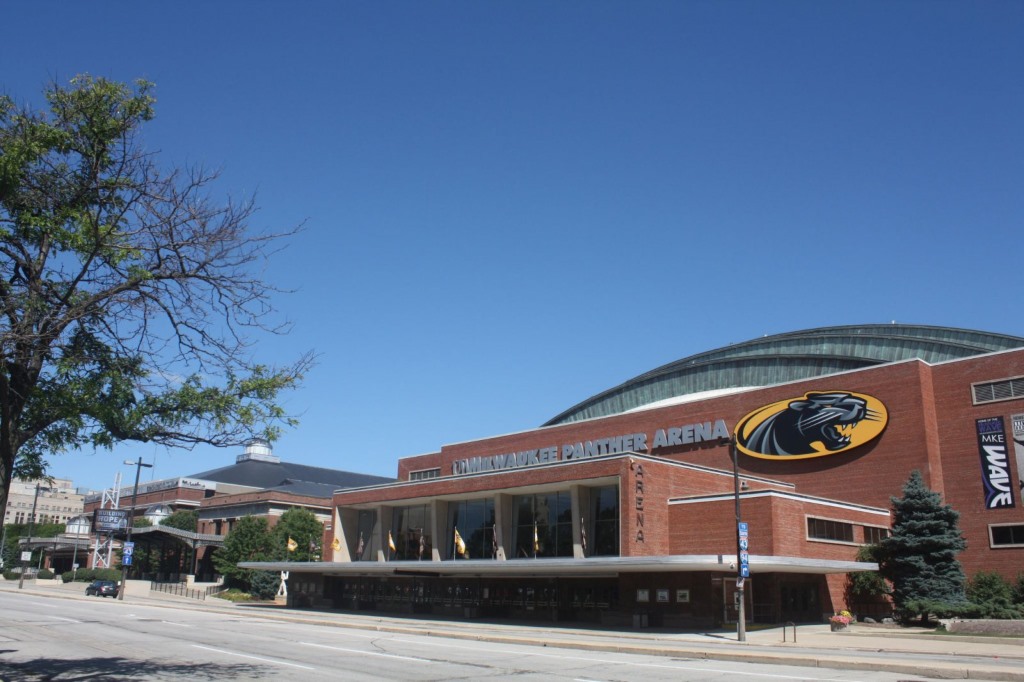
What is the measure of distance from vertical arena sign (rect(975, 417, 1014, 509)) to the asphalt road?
1025 inches

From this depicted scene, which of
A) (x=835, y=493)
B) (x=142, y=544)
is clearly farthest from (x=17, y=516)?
(x=835, y=493)

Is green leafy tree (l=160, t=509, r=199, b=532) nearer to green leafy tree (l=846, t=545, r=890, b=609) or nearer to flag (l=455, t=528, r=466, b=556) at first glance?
flag (l=455, t=528, r=466, b=556)

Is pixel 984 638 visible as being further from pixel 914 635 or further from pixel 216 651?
pixel 216 651

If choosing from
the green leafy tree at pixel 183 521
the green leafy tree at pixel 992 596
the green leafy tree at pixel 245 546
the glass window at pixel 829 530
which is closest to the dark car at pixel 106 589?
the green leafy tree at pixel 245 546

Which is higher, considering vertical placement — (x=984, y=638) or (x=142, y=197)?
(x=142, y=197)

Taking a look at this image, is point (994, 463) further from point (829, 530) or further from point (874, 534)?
point (829, 530)

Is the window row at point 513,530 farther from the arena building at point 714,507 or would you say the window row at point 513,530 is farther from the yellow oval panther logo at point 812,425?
the yellow oval panther logo at point 812,425

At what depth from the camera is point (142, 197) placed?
11328mm

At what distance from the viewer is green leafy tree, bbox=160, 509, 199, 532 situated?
9025 centimetres

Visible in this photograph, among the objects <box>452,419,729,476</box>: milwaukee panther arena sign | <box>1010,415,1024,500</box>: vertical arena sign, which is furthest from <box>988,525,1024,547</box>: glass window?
<box>452,419,729,476</box>: milwaukee panther arena sign

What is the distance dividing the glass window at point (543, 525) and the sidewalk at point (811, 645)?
182 inches

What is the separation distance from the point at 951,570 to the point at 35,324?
134 ft

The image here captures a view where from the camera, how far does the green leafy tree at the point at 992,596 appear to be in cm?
3625

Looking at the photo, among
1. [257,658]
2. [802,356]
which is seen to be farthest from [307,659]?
[802,356]
